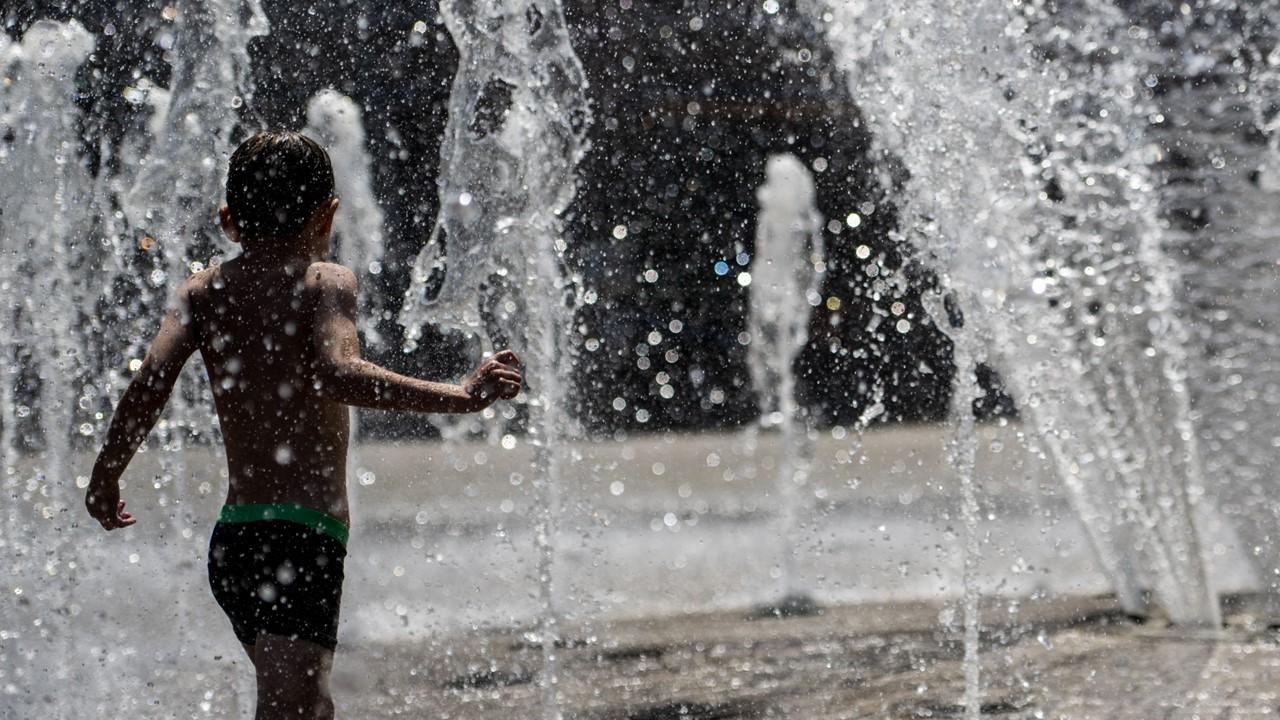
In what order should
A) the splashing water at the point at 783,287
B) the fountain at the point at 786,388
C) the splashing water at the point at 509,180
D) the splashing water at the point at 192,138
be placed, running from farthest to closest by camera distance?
the splashing water at the point at 783,287
the splashing water at the point at 192,138
the splashing water at the point at 509,180
the fountain at the point at 786,388

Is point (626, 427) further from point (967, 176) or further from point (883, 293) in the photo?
point (967, 176)

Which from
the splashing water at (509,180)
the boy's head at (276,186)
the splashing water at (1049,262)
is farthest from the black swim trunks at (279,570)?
the splashing water at (1049,262)

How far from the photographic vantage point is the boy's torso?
2193mm

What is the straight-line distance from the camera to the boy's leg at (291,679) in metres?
2.13

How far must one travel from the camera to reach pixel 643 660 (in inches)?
161

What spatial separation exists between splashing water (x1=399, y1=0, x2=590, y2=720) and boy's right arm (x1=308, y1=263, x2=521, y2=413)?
2.11m

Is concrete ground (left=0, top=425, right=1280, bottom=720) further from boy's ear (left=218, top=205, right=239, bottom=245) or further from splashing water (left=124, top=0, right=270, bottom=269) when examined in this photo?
boy's ear (left=218, top=205, right=239, bottom=245)

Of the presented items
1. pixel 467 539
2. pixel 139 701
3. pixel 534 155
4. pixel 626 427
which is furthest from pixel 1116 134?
pixel 626 427

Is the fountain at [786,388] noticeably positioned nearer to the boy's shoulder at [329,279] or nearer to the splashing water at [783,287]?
the boy's shoulder at [329,279]

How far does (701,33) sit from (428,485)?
589 cm

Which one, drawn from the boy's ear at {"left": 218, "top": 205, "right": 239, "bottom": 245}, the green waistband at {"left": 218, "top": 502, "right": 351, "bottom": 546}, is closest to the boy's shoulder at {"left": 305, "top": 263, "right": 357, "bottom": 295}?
the boy's ear at {"left": 218, "top": 205, "right": 239, "bottom": 245}

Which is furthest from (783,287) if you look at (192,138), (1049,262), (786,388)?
(192,138)

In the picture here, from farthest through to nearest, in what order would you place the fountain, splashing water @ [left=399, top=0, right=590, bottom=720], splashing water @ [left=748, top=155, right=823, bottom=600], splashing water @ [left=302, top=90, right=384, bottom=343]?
splashing water @ [left=748, top=155, right=823, bottom=600] < splashing water @ [left=302, top=90, right=384, bottom=343] < splashing water @ [left=399, top=0, right=590, bottom=720] < the fountain

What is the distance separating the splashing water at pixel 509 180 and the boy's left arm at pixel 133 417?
6.73ft
